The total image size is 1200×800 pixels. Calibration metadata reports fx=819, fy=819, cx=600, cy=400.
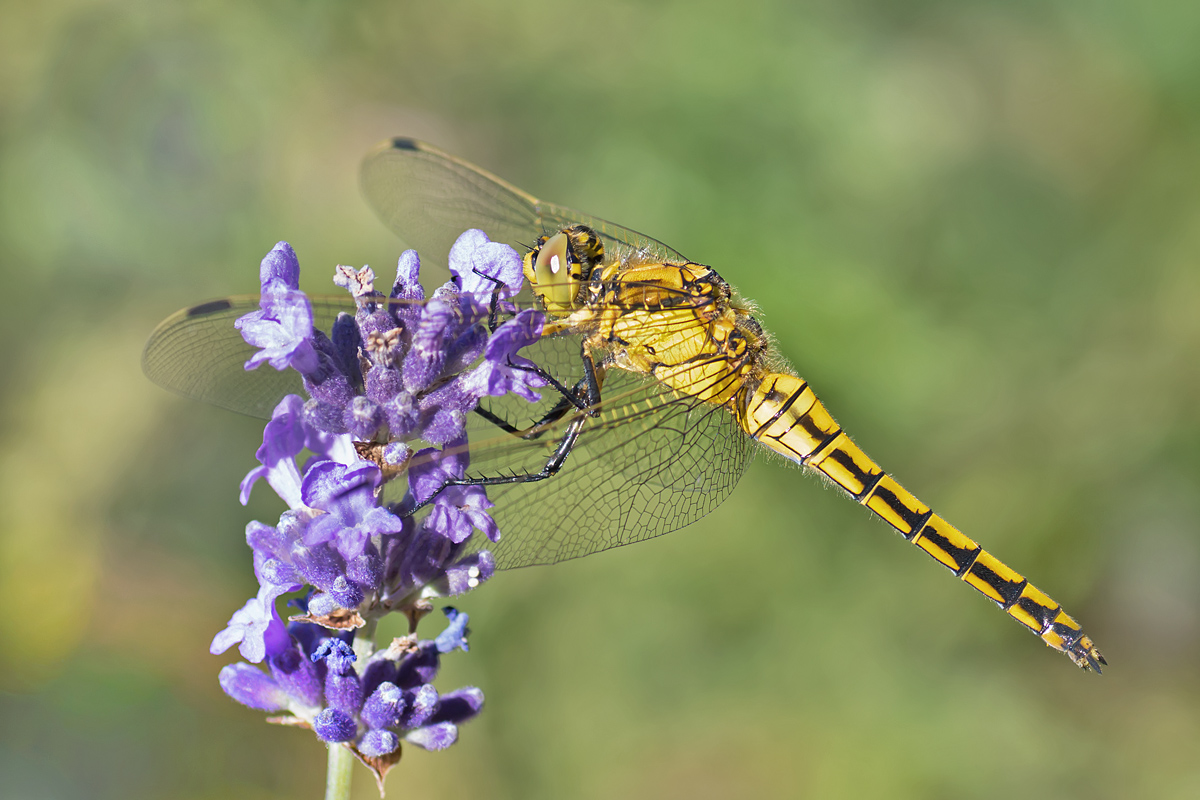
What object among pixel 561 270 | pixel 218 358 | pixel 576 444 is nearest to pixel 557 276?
pixel 561 270

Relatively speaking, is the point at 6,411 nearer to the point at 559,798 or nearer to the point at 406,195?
the point at 406,195

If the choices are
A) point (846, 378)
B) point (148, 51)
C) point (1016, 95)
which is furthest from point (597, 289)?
point (148, 51)

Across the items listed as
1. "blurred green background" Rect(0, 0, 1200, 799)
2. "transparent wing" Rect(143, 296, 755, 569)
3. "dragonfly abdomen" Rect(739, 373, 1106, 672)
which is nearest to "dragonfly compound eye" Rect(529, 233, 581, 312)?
"transparent wing" Rect(143, 296, 755, 569)

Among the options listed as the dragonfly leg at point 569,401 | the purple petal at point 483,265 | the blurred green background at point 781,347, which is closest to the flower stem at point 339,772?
the dragonfly leg at point 569,401

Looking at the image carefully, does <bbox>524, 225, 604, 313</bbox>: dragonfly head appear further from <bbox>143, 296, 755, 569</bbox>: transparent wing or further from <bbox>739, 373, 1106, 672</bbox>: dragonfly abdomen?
<bbox>739, 373, 1106, 672</bbox>: dragonfly abdomen

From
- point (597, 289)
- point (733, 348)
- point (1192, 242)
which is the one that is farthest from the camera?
point (1192, 242)

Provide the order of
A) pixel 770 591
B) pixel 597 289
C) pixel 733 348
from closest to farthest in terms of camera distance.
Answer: pixel 597 289 < pixel 733 348 < pixel 770 591

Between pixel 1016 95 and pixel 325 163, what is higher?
pixel 1016 95

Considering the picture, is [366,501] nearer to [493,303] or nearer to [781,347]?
[493,303]
